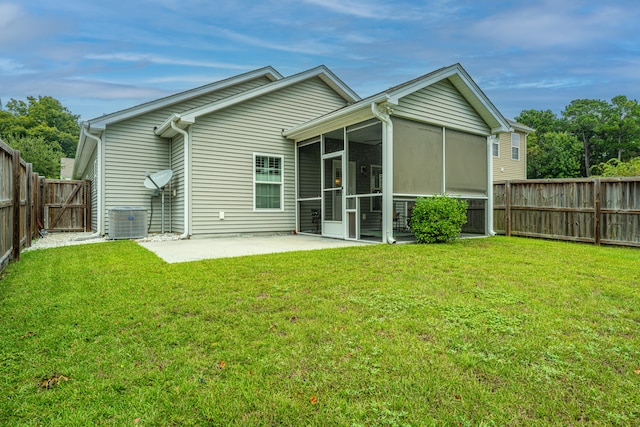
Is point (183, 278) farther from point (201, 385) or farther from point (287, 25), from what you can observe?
point (287, 25)

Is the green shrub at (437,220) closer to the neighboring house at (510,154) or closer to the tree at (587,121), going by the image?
the neighboring house at (510,154)

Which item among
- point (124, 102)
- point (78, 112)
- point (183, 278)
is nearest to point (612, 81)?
point (183, 278)

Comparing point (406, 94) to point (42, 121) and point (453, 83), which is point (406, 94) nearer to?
point (453, 83)

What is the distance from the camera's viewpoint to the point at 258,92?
31.3ft

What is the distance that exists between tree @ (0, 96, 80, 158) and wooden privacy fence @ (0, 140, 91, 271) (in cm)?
2461

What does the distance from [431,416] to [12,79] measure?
52.9 metres

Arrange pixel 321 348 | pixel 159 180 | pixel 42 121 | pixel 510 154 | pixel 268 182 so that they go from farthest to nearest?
1. pixel 42 121
2. pixel 510 154
3. pixel 268 182
4. pixel 159 180
5. pixel 321 348

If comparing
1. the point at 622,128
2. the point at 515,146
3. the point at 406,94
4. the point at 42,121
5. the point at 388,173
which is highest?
the point at 42,121

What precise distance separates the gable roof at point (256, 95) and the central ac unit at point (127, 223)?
2.41m

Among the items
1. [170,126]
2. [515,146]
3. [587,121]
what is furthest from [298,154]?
[587,121]

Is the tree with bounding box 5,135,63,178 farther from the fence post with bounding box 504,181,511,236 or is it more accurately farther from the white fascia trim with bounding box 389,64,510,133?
the fence post with bounding box 504,181,511,236

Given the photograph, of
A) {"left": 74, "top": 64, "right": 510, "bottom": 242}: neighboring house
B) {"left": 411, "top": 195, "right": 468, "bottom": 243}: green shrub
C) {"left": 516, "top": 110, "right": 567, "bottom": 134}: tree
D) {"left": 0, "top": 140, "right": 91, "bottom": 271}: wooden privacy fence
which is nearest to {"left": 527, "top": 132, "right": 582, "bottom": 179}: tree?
{"left": 516, "top": 110, "right": 567, "bottom": 134}: tree

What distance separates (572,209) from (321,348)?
8.31 metres

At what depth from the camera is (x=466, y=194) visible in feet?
29.6
